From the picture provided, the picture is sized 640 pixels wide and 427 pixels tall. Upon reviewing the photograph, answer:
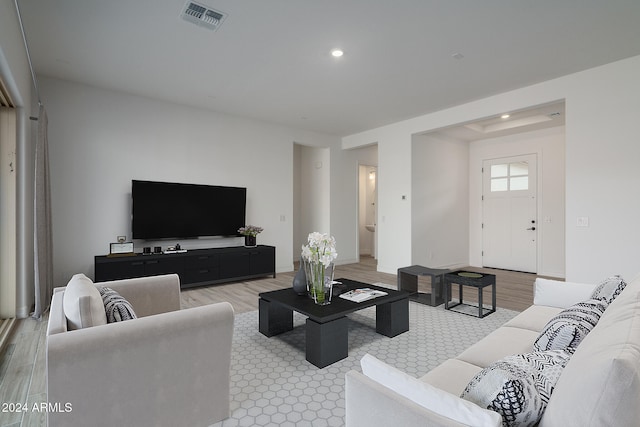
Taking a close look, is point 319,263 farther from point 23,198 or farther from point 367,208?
point 367,208

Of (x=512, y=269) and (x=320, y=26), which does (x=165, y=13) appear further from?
(x=512, y=269)

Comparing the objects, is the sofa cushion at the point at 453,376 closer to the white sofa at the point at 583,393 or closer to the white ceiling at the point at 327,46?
the white sofa at the point at 583,393

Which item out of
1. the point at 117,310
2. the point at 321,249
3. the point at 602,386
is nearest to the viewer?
the point at 602,386

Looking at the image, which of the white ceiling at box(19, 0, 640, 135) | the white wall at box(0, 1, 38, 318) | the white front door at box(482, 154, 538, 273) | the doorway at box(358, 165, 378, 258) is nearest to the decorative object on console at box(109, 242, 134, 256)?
the white wall at box(0, 1, 38, 318)

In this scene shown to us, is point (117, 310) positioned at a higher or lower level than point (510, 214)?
lower

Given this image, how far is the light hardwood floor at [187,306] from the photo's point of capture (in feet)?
6.78

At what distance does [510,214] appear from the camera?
6.63 metres

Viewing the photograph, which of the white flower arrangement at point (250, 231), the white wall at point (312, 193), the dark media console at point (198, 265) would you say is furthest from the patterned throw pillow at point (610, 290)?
the white wall at point (312, 193)

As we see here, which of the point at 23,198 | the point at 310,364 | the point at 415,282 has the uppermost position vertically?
the point at 23,198

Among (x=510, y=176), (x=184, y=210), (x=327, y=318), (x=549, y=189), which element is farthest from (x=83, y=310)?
(x=510, y=176)

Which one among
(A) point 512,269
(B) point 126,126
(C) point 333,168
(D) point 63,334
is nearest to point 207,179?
(B) point 126,126

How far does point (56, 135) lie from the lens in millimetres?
4207

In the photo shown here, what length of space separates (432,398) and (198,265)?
175 inches

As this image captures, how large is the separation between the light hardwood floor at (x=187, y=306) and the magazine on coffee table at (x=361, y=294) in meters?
1.41
